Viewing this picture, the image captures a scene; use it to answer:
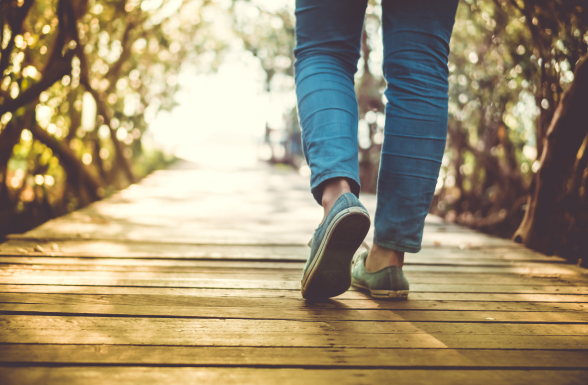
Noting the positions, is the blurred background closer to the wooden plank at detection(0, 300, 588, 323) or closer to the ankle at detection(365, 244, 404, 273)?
the wooden plank at detection(0, 300, 588, 323)

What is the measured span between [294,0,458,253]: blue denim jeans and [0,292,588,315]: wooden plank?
0.48 ft

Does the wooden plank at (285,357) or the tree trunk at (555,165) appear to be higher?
the tree trunk at (555,165)

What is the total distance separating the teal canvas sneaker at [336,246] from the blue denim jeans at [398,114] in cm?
12

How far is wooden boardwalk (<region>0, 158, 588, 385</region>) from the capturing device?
682mm

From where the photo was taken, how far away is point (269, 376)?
0.66 metres

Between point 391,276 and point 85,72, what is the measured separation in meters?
3.13

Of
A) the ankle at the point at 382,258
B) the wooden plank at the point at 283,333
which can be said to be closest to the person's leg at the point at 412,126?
the ankle at the point at 382,258

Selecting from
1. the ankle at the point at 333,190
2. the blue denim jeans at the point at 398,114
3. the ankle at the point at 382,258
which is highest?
the blue denim jeans at the point at 398,114

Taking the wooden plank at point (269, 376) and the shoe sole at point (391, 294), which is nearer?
the wooden plank at point (269, 376)

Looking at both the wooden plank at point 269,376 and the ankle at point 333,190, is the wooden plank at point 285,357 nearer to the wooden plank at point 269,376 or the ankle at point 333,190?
the wooden plank at point 269,376

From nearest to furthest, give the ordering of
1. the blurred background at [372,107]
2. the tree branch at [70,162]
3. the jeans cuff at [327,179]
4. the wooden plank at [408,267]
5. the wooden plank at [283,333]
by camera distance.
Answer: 1. the wooden plank at [283,333]
2. the jeans cuff at [327,179]
3. the wooden plank at [408,267]
4. the blurred background at [372,107]
5. the tree branch at [70,162]

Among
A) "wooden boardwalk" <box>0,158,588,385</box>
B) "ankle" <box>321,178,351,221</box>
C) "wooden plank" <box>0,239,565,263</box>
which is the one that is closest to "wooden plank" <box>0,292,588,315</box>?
"wooden boardwalk" <box>0,158,588,385</box>

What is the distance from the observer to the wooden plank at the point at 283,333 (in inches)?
30.3

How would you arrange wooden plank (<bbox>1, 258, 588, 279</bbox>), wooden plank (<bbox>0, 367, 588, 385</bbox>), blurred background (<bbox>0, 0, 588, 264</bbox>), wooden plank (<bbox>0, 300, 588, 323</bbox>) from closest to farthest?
wooden plank (<bbox>0, 367, 588, 385</bbox>) < wooden plank (<bbox>0, 300, 588, 323</bbox>) < wooden plank (<bbox>1, 258, 588, 279</bbox>) < blurred background (<bbox>0, 0, 588, 264</bbox>)
